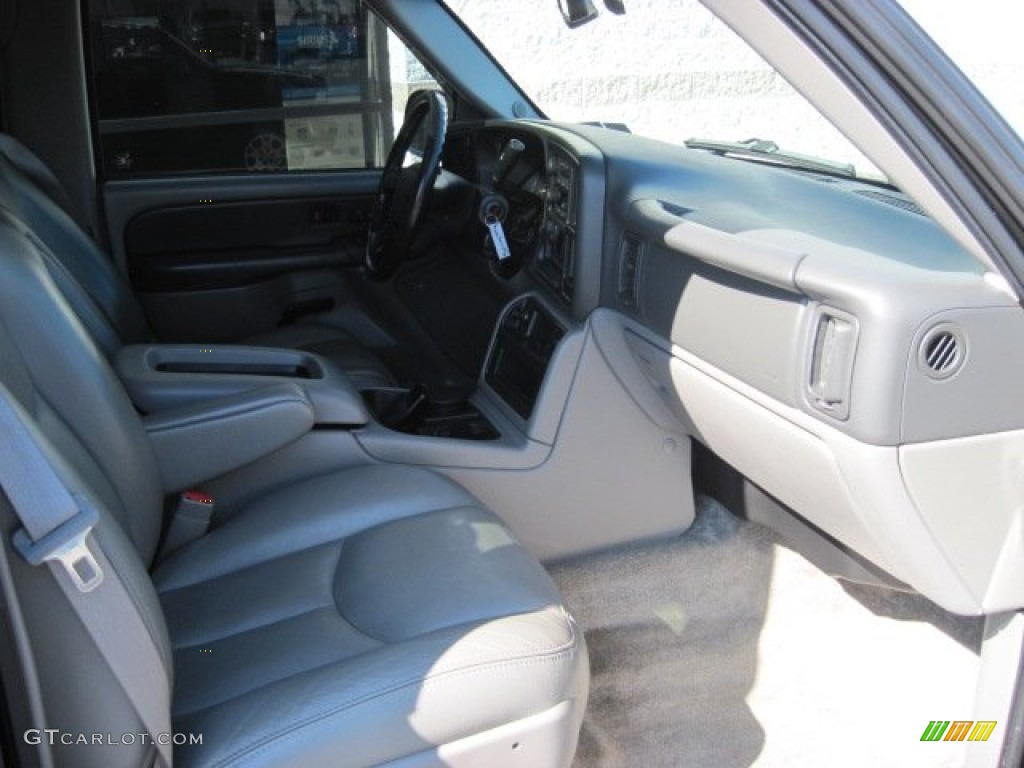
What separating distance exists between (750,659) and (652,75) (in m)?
1.72

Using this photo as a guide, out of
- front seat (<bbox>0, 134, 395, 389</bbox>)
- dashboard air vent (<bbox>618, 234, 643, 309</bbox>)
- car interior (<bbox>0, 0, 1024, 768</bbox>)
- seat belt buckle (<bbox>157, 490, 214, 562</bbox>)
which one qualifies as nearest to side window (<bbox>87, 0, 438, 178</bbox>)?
car interior (<bbox>0, 0, 1024, 768</bbox>)

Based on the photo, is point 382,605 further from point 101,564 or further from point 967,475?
point 967,475

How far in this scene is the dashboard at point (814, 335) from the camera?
1.34 meters

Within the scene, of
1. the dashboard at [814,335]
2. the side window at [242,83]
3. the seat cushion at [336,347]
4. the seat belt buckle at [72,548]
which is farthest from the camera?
the side window at [242,83]

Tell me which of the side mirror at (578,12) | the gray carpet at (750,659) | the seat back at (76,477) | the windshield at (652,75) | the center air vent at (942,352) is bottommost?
the gray carpet at (750,659)

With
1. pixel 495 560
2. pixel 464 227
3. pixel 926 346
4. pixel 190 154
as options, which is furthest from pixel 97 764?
pixel 190 154

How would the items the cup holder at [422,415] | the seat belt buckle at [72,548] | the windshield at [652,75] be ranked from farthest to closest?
the cup holder at [422,415]
the windshield at [652,75]
the seat belt buckle at [72,548]

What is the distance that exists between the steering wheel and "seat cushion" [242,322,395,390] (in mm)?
221

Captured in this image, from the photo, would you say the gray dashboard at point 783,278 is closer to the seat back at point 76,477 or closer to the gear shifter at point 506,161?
the gear shifter at point 506,161

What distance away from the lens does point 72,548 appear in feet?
3.44

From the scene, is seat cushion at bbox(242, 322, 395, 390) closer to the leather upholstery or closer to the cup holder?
the cup holder

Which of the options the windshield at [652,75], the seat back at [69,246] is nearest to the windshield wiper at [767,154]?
the windshield at [652,75]

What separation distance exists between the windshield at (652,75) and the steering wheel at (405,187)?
383 millimetres

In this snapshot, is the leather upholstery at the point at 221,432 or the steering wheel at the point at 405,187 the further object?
the steering wheel at the point at 405,187
